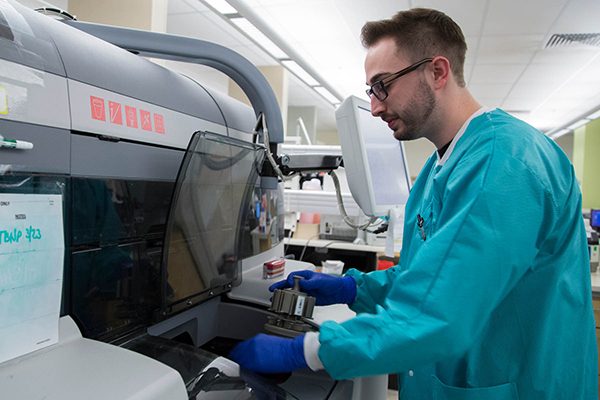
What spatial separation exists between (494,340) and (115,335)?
74 centimetres

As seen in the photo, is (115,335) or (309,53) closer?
(115,335)

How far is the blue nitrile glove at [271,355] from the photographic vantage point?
0.76 m

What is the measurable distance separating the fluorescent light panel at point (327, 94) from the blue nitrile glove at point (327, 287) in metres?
5.45

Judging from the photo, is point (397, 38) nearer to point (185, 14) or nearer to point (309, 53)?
point (185, 14)

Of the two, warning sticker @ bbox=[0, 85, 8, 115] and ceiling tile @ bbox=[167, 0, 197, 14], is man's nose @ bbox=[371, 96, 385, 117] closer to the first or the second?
warning sticker @ bbox=[0, 85, 8, 115]

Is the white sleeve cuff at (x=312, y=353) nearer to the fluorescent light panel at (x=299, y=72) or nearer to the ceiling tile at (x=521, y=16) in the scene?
the ceiling tile at (x=521, y=16)

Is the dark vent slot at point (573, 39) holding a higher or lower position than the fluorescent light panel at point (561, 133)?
lower

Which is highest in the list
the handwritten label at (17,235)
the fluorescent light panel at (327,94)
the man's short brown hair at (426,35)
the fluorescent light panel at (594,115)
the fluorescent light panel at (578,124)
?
the fluorescent light panel at (327,94)

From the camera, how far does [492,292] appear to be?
636 millimetres

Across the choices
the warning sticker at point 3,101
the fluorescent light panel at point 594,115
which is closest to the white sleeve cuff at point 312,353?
the warning sticker at point 3,101

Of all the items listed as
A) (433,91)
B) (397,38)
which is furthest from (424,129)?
(397,38)

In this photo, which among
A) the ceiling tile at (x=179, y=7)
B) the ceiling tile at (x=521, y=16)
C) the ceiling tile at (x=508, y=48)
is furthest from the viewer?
the ceiling tile at (x=508, y=48)

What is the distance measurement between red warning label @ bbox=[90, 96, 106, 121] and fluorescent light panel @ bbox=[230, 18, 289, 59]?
3239mm

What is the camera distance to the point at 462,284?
2.07 feet
